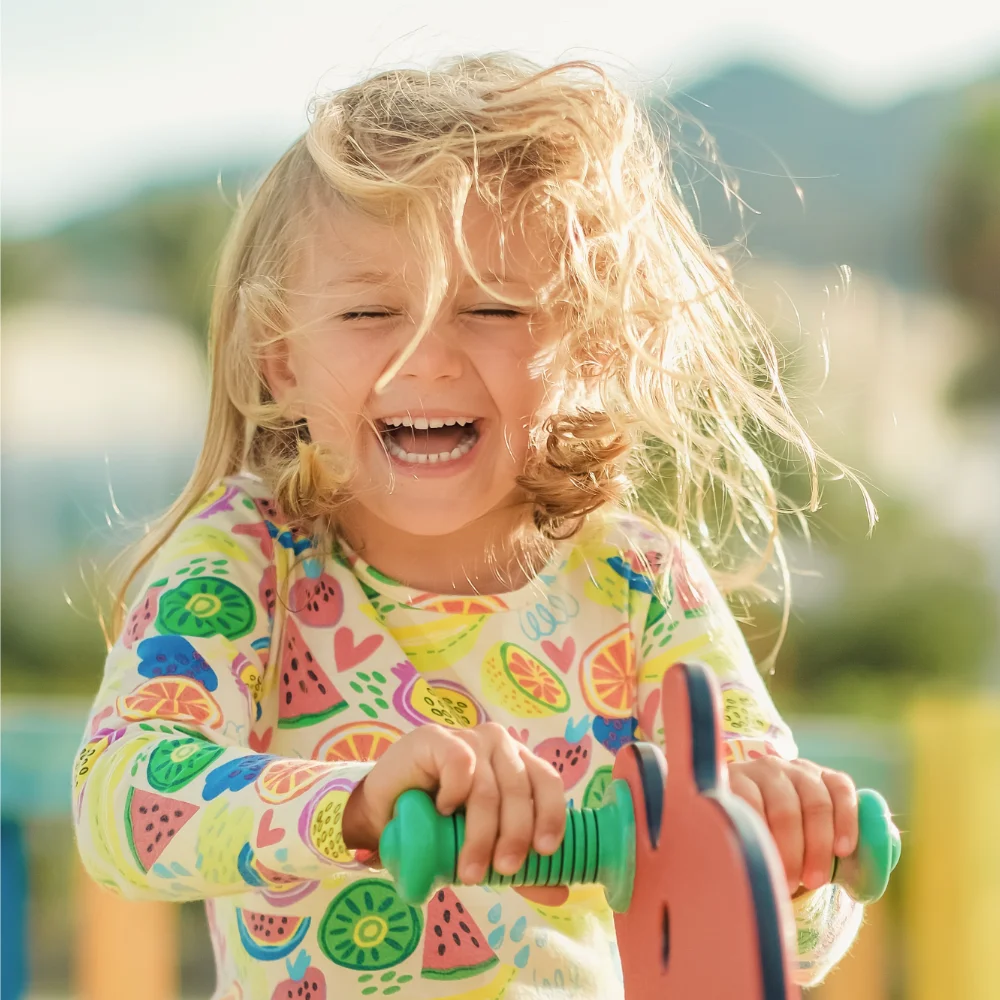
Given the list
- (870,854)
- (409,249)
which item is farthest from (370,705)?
(870,854)

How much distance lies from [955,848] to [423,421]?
1335 millimetres

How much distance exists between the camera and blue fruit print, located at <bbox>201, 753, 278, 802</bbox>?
0.84 meters

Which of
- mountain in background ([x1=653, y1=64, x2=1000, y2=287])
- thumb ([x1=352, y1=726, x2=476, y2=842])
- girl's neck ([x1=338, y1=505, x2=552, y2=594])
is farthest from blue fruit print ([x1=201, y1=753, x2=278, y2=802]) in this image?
mountain in background ([x1=653, y1=64, x2=1000, y2=287])

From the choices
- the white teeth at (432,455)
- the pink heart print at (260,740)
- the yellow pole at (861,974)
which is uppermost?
the white teeth at (432,455)

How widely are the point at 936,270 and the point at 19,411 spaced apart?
536cm

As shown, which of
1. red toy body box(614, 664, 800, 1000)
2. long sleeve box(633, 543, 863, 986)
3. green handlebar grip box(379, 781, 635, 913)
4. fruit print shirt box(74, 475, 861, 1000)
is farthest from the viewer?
long sleeve box(633, 543, 863, 986)

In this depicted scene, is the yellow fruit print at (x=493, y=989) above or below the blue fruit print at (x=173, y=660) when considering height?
below

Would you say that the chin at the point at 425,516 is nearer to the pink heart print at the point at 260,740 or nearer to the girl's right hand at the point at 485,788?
the pink heart print at the point at 260,740

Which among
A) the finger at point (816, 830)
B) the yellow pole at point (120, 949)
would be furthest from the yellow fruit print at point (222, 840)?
the yellow pole at point (120, 949)

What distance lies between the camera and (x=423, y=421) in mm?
1110

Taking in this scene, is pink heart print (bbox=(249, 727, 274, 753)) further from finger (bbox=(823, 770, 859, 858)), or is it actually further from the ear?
finger (bbox=(823, 770, 859, 858))

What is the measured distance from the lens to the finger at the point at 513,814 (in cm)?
69

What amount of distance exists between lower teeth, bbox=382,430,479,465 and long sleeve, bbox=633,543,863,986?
9.0 inches

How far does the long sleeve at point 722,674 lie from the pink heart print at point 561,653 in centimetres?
6
